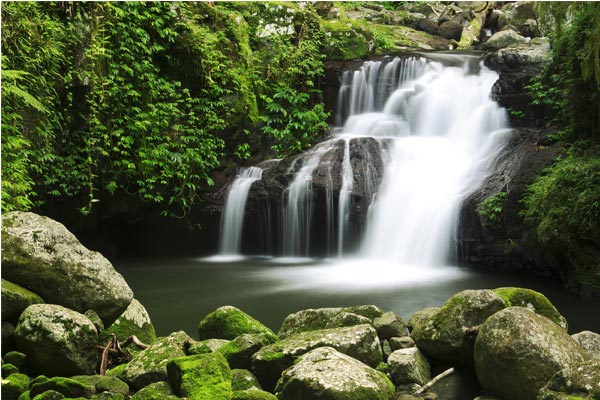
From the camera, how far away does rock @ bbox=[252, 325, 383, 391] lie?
12.0ft

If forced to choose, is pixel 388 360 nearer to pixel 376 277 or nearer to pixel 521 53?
pixel 376 277

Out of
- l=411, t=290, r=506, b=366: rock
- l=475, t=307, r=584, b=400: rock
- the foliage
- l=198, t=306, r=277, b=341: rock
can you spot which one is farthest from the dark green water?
l=475, t=307, r=584, b=400: rock

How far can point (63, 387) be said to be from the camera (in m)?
3.25

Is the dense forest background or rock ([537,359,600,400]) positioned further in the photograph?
the dense forest background

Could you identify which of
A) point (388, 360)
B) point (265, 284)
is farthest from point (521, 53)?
point (388, 360)

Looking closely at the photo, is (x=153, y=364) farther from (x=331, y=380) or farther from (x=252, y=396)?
(x=331, y=380)

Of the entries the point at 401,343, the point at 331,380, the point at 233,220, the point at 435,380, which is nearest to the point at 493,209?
the point at 233,220

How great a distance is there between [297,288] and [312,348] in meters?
4.63

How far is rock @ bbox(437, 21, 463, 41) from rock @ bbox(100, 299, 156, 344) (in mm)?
18947

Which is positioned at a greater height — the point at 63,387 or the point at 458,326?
the point at 458,326

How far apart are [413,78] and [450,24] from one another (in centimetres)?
777

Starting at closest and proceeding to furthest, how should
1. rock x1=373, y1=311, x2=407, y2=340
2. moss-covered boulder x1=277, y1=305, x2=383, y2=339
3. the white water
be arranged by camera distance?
1. rock x1=373, y1=311, x2=407, y2=340
2. moss-covered boulder x1=277, y1=305, x2=383, y2=339
3. the white water

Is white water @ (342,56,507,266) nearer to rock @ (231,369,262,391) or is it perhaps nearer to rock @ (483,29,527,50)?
rock @ (483,29,527,50)

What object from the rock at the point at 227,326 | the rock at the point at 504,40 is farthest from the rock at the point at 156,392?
the rock at the point at 504,40
